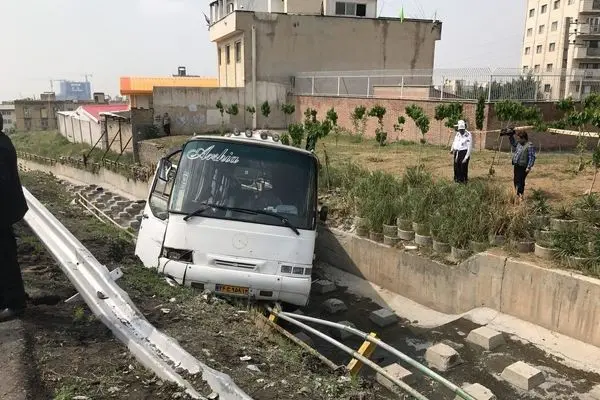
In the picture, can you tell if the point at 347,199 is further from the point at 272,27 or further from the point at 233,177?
the point at 272,27

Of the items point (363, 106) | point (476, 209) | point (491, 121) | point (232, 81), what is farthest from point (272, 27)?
point (476, 209)

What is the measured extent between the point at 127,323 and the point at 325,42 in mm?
32849

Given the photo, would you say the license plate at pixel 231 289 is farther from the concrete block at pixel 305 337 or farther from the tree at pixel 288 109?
the tree at pixel 288 109

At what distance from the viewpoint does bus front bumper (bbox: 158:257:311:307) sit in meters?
6.21

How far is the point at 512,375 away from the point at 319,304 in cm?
386

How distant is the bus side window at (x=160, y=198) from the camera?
6.96m

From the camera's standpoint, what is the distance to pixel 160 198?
733 cm

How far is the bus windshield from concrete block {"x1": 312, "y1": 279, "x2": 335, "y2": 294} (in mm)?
3044

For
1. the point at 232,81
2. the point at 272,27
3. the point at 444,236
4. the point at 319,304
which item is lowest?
the point at 319,304

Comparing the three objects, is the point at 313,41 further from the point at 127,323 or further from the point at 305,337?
the point at 127,323

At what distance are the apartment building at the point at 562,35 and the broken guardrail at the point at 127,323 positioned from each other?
5808 cm

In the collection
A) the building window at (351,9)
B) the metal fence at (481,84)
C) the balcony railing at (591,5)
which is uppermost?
the balcony railing at (591,5)

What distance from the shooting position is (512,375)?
231 inches

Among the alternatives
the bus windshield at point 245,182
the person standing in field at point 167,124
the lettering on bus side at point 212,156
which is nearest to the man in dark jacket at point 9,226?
the bus windshield at point 245,182
